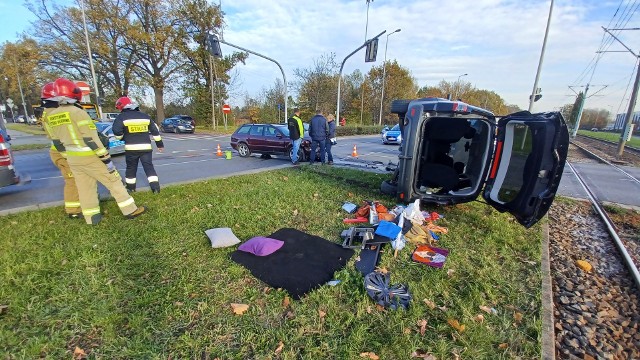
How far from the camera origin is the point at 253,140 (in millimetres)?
11703

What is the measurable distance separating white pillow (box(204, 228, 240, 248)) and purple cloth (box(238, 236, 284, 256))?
18cm

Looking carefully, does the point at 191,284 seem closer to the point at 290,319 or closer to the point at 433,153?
the point at 290,319

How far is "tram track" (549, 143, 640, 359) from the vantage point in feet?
7.87

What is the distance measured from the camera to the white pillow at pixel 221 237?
3.56m

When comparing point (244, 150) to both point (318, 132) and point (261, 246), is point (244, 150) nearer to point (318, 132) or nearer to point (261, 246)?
point (318, 132)

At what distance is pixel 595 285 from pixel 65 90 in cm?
696

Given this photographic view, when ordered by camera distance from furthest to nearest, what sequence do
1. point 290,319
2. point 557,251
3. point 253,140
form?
point 253,140
point 557,251
point 290,319

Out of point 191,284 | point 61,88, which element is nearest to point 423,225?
point 191,284

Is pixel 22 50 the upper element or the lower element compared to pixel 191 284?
upper

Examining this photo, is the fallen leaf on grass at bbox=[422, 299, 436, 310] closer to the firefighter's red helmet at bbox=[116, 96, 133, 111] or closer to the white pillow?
the white pillow

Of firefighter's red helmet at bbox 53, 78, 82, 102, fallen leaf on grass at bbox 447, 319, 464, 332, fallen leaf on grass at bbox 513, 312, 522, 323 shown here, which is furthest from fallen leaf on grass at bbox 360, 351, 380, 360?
firefighter's red helmet at bbox 53, 78, 82, 102

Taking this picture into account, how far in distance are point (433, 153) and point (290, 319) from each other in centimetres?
458

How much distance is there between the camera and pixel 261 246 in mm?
3439

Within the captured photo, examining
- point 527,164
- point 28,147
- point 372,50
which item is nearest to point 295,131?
point 527,164
